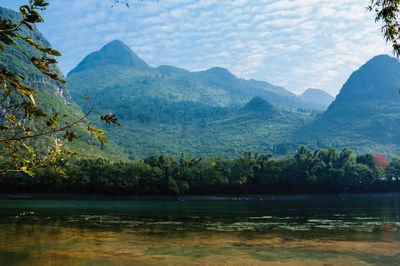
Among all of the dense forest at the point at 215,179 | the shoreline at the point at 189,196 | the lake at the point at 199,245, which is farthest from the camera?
the dense forest at the point at 215,179

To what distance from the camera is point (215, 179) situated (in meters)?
101

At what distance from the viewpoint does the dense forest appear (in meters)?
96.9

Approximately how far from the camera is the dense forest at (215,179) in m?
96.9

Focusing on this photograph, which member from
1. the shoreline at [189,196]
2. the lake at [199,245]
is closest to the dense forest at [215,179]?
the shoreline at [189,196]

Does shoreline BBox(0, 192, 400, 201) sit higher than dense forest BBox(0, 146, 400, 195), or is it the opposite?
dense forest BBox(0, 146, 400, 195)

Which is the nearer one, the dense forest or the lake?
the lake

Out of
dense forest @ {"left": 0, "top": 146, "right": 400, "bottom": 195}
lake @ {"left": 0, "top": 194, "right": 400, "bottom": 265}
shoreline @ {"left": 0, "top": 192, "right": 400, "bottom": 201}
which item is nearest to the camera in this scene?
lake @ {"left": 0, "top": 194, "right": 400, "bottom": 265}

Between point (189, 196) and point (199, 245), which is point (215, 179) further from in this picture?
point (199, 245)

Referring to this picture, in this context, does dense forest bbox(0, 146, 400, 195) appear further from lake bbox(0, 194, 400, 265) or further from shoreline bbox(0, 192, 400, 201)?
lake bbox(0, 194, 400, 265)

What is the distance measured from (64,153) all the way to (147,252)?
43.6 ft

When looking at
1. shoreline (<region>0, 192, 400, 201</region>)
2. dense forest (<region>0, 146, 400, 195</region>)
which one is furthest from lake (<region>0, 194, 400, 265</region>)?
dense forest (<region>0, 146, 400, 195</region>)

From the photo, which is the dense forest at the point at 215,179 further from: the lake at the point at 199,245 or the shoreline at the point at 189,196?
the lake at the point at 199,245

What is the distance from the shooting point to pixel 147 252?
17422 millimetres

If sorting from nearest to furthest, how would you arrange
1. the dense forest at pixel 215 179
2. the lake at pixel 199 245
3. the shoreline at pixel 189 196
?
1. the lake at pixel 199 245
2. the shoreline at pixel 189 196
3. the dense forest at pixel 215 179
